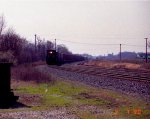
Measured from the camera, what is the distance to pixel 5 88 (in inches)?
713

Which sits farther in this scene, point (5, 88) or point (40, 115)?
point (5, 88)

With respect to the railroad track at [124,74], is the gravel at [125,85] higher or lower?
lower

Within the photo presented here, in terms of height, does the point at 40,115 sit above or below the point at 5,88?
below

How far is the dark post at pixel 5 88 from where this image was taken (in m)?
17.4

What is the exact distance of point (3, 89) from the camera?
18.0m

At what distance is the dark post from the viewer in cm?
1741

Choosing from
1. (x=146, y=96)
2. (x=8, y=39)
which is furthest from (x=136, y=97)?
(x=8, y=39)
